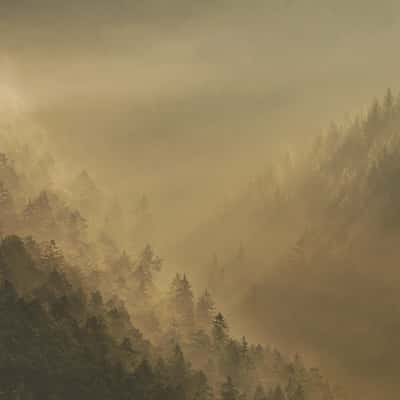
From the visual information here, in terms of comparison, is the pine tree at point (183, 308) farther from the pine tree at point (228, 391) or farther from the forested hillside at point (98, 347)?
the pine tree at point (228, 391)

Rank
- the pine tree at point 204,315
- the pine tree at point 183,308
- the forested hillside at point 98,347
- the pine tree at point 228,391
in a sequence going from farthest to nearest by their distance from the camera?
1. the pine tree at point 204,315
2. the pine tree at point 183,308
3. the pine tree at point 228,391
4. the forested hillside at point 98,347

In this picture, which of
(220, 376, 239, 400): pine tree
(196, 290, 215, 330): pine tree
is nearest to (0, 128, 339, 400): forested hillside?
(220, 376, 239, 400): pine tree

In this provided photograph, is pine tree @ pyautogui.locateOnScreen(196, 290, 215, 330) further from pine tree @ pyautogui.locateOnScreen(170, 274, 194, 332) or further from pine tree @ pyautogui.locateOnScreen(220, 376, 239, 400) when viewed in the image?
pine tree @ pyautogui.locateOnScreen(220, 376, 239, 400)

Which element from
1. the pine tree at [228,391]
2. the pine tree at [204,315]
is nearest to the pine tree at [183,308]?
the pine tree at [204,315]

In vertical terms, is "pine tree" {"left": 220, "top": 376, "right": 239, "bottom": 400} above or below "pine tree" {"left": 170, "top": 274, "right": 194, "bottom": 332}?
below

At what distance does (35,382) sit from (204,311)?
54150mm

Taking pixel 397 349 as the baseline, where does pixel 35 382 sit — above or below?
below

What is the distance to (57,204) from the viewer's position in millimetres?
177500

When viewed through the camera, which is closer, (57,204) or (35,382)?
(35,382)

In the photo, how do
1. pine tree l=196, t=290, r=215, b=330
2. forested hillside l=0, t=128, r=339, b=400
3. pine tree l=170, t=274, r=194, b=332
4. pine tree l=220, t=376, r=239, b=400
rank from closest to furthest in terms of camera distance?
forested hillside l=0, t=128, r=339, b=400 < pine tree l=220, t=376, r=239, b=400 < pine tree l=170, t=274, r=194, b=332 < pine tree l=196, t=290, r=215, b=330

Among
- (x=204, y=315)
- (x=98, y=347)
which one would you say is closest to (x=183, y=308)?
(x=204, y=315)

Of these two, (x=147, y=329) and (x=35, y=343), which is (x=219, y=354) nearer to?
(x=147, y=329)

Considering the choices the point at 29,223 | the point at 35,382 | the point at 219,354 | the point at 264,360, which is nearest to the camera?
the point at 35,382

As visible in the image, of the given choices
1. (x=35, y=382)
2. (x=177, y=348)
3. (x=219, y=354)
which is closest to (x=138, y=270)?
(x=219, y=354)
